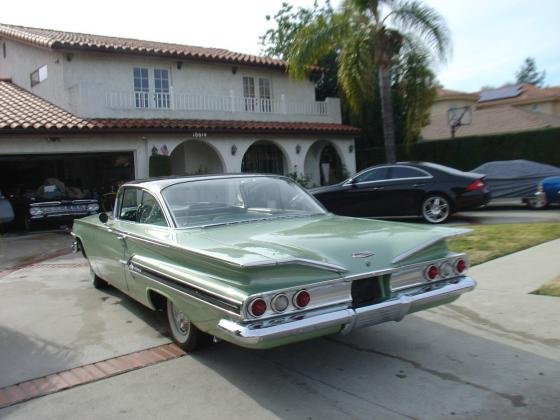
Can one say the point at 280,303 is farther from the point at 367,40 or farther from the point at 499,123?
the point at 499,123

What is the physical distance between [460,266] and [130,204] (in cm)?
340

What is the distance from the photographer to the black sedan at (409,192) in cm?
1143

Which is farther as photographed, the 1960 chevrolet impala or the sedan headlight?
the sedan headlight

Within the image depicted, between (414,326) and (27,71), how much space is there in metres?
18.4

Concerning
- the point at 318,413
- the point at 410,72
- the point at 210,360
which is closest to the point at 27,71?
the point at 410,72

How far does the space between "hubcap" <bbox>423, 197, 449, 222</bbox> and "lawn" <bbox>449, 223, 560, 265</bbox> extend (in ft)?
5.39

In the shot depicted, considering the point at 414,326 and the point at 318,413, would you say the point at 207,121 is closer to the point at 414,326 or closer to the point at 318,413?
the point at 414,326

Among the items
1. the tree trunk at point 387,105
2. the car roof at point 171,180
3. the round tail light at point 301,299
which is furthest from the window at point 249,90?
the round tail light at point 301,299

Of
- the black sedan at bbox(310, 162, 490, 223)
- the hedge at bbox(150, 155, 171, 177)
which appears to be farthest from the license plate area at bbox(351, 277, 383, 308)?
the hedge at bbox(150, 155, 171, 177)

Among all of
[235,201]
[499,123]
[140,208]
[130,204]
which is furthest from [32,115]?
[499,123]

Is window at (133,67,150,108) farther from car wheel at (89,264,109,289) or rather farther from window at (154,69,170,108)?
car wheel at (89,264,109,289)

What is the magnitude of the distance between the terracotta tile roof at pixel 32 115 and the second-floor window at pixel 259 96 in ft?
21.5

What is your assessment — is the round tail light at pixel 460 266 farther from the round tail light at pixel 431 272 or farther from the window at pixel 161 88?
the window at pixel 161 88

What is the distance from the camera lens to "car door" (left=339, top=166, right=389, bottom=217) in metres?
12.0
